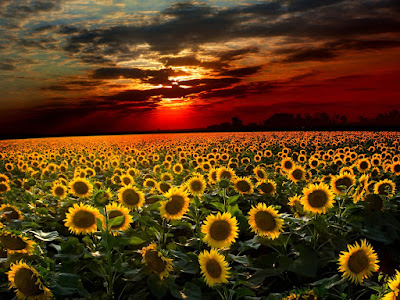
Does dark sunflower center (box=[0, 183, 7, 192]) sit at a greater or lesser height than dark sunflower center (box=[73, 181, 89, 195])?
lesser

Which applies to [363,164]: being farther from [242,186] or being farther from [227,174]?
[242,186]

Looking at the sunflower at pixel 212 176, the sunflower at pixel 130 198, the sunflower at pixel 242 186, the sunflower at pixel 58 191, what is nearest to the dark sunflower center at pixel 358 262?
the sunflower at pixel 130 198

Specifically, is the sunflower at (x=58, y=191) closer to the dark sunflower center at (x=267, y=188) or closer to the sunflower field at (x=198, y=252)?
the sunflower field at (x=198, y=252)

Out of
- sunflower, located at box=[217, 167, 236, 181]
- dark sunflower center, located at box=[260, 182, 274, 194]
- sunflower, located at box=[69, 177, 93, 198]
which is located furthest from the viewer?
sunflower, located at box=[217, 167, 236, 181]

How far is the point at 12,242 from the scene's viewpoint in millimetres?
3627

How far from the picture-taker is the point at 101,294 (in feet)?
12.4

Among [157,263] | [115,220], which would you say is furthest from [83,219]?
[157,263]

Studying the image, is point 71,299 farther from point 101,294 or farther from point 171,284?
point 171,284

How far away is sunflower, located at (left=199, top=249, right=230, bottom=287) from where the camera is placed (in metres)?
3.60

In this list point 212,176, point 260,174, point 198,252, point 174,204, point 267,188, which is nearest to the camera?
point 174,204

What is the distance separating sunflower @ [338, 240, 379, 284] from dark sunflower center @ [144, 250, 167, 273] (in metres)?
1.75

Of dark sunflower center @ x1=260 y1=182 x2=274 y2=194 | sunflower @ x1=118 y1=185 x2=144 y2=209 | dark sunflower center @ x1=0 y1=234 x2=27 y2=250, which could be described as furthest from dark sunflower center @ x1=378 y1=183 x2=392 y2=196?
dark sunflower center @ x1=0 y1=234 x2=27 y2=250

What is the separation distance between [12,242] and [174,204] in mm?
1958

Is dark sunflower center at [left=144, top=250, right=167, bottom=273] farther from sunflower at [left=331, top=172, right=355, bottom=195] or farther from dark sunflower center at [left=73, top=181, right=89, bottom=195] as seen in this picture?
sunflower at [left=331, top=172, right=355, bottom=195]
